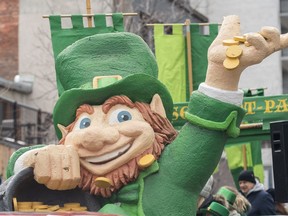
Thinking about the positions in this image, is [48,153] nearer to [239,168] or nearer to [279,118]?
[279,118]

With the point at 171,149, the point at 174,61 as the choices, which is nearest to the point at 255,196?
the point at 174,61

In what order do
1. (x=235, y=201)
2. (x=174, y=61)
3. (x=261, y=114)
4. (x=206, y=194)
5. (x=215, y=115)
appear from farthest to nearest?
(x=174, y=61), (x=261, y=114), (x=235, y=201), (x=206, y=194), (x=215, y=115)

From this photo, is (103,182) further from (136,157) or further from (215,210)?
(215,210)

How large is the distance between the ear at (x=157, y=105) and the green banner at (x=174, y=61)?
18.3ft

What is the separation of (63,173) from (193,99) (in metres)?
1.27

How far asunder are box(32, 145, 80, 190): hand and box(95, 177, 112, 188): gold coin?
0.17 metres

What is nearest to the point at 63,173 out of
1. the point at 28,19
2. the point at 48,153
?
the point at 48,153

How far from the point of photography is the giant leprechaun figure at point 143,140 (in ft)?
35.4

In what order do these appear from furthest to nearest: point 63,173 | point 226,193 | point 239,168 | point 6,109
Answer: point 6,109
point 239,168
point 226,193
point 63,173

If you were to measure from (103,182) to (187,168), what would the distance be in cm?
72

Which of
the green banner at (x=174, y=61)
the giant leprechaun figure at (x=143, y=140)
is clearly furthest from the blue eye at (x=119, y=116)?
the green banner at (x=174, y=61)

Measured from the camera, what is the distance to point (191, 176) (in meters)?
10.9

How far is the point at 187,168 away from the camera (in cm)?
1089

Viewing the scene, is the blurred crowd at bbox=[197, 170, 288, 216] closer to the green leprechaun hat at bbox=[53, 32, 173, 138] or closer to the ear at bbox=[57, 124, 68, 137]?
the green leprechaun hat at bbox=[53, 32, 173, 138]
